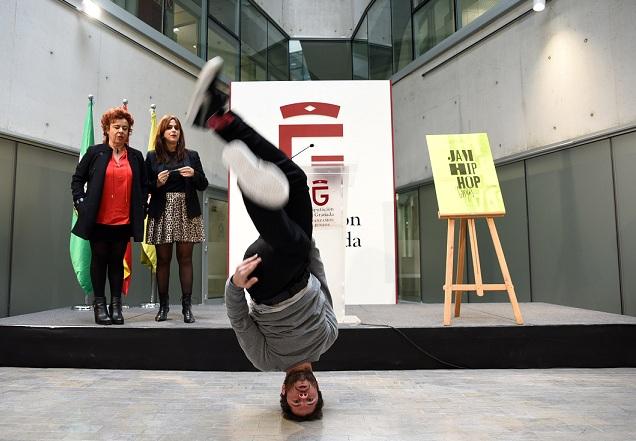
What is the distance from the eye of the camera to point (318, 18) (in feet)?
29.2

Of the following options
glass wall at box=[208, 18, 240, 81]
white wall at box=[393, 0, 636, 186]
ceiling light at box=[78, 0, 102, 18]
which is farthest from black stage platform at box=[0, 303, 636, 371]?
glass wall at box=[208, 18, 240, 81]

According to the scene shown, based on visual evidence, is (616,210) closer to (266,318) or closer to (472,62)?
(472,62)

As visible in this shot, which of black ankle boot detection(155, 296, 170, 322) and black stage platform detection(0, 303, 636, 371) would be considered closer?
black stage platform detection(0, 303, 636, 371)

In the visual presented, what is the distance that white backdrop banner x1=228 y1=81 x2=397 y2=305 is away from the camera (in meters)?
3.58

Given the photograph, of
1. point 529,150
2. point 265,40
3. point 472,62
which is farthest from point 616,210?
point 265,40

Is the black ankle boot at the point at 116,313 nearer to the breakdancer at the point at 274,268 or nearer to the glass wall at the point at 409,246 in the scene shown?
the breakdancer at the point at 274,268

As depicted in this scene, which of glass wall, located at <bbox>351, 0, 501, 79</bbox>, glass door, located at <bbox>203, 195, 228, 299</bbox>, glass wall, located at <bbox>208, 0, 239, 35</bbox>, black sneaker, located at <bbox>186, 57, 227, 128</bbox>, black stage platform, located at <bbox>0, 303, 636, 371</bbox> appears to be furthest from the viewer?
glass wall, located at <bbox>208, 0, 239, 35</bbox>

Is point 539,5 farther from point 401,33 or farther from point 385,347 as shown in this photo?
point 385,347

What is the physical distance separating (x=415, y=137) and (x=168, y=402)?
512 centimetres

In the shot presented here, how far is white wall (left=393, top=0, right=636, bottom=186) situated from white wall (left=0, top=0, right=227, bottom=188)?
11.1ft

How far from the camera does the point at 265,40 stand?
25.9ft

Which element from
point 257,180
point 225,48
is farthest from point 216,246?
point 257,180

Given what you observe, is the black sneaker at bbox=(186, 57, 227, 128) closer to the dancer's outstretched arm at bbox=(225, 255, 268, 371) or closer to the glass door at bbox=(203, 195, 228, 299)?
the dancer's outstretched arm at bbox=(225, 255, 268, 371)

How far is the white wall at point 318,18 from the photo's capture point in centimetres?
888
